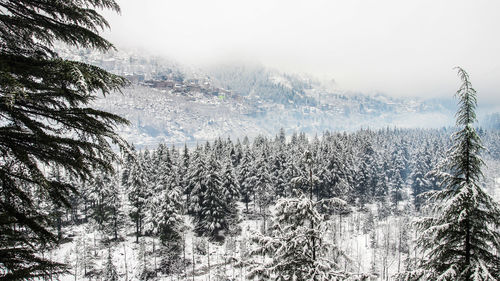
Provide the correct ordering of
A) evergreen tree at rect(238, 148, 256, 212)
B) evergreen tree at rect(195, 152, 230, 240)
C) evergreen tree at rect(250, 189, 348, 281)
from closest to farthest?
evergreen tree at rect(250, 189, 348, 281)
evergreen tree at rect(195, 152, 230, 240)
evergreen tree at rect(238, 148, 256, 212)

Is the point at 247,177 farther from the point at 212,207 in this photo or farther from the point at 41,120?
the point at 41,120

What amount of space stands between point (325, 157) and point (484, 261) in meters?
53.5

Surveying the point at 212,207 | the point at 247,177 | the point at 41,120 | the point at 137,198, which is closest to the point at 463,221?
the point at 41,120

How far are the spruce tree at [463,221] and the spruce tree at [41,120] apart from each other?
31.1 ft

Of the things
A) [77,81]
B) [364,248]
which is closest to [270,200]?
[364,248]

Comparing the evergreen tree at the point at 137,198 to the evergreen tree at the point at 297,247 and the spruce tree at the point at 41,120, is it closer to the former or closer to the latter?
the evergreen tree at the point at 297,247

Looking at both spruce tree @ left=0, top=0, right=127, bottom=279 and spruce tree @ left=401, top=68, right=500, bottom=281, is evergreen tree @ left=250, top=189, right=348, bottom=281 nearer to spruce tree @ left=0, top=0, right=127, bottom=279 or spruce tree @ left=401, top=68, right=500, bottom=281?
spruce tree @ left=401, top=68, right=500, bottom=281

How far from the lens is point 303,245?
24.9 ft

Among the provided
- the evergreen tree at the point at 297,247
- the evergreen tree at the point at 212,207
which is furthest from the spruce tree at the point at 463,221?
the evergreen tree at the point at 212,207

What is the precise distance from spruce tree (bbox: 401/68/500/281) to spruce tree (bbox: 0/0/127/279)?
9471 mm

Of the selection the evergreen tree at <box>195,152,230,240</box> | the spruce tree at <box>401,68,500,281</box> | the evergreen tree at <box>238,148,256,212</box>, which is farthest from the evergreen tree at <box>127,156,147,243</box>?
the spruce tree at <box>401,68,500,281</box>

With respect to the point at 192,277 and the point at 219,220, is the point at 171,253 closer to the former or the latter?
the point at 192,277

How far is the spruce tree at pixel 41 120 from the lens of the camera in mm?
4246

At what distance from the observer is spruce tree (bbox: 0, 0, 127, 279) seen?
13.9 feet
